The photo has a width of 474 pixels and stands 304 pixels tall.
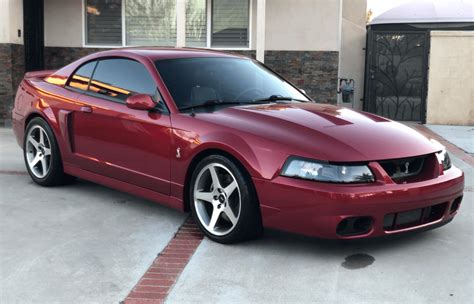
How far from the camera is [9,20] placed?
11133mm

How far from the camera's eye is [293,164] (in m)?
3.92

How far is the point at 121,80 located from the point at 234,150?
1.73 meters

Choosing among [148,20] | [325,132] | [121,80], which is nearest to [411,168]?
[325,132]

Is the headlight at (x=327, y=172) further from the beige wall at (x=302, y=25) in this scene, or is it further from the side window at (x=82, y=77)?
the beige wall at (x=302, y=25)

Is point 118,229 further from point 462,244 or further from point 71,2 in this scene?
point 71,2

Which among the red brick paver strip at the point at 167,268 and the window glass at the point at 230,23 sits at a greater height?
the window glass at the point at 230,23

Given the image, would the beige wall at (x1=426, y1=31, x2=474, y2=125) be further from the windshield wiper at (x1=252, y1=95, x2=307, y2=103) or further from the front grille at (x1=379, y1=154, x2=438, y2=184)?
the front grille at (x1=379, y1=154, x2=438, y2=184)

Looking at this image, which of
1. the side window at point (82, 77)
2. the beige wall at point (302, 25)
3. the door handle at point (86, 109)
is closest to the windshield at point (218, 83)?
the door handle at point (86, 109)

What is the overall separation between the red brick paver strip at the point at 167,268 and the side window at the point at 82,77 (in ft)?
6.20

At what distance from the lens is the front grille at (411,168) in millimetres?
4016

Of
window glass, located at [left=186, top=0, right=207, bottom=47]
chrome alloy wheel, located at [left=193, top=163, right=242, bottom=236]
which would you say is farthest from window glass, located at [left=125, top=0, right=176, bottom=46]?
chrome alloy wheel, located at [left=193, top=163, right=242, bottom=236]

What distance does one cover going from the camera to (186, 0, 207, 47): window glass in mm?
13109

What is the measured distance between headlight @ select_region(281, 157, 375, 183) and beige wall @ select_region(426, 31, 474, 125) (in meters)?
9.58

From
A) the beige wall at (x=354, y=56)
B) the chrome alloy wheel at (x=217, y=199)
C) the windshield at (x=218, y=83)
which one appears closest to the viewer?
the chrome alloy wheel at (x=217, y=199)
